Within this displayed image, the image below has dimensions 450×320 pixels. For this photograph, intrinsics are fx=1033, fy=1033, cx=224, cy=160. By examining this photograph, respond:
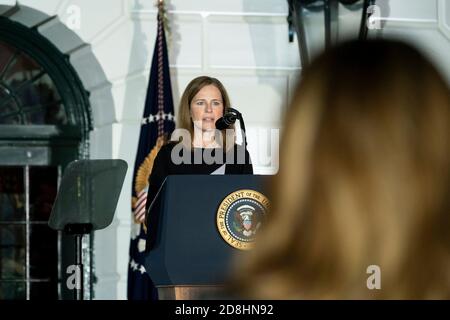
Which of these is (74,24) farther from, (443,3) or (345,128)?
(345,128)

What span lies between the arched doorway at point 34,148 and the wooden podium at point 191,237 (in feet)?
13.0

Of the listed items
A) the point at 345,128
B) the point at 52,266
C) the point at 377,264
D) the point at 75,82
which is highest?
the point at 75,82

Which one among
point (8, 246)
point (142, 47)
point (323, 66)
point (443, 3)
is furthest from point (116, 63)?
point (323, 66)

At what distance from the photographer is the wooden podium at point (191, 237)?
2.22 meters

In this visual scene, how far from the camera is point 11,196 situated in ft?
20.7

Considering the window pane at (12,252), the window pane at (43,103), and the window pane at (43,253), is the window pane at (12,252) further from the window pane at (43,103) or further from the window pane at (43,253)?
the window pane at (43,103)

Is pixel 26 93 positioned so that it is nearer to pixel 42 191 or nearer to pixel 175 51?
pixel 42 191

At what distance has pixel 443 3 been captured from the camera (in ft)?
20.6

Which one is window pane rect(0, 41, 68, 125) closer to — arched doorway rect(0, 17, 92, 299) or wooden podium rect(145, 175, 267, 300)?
arched doorway rect(0, 17, 92, 299)

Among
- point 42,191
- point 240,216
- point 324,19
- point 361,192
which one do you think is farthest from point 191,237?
point 42,191

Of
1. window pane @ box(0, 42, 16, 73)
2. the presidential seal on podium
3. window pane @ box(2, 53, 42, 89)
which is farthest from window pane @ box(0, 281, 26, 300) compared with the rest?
the presidential seal on podium

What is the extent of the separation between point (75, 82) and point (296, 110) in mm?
5270

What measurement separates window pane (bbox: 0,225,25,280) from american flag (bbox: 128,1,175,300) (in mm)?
913

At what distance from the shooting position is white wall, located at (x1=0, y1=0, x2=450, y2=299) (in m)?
6.10
